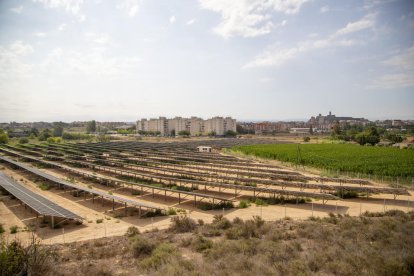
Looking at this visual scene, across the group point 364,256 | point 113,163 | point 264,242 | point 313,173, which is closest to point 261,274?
point 264,242

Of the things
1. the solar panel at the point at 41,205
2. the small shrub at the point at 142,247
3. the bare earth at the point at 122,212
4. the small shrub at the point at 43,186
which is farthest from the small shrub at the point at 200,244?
the small shrub at the point at 43,186

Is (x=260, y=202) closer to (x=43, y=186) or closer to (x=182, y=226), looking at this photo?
(x=182, y=226)

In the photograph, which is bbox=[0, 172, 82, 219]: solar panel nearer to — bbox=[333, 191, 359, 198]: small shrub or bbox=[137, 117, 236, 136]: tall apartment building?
bbox=[333, 191, 359, 198]: small shrub

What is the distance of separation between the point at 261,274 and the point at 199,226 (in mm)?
6871

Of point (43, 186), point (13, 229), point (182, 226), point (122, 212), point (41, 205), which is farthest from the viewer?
point (43, 186)

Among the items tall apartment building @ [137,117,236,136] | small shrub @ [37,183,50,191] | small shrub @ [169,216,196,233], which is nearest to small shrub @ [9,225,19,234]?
small shrub @ [169,216,196,233]

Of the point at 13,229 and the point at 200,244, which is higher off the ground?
the point at 200,244

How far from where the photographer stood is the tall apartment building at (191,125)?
433ft

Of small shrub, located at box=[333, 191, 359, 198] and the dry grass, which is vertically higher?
the dry grass

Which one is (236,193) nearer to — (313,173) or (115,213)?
(115,213)

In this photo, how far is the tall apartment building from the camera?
13188 cm

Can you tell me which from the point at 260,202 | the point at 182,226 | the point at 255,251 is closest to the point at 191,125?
the point at 260,202

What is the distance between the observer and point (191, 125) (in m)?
136

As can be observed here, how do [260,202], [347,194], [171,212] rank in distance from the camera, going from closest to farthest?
[171,212] < [260,202] < [347,194]
